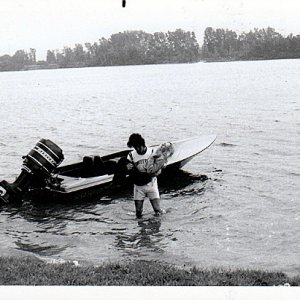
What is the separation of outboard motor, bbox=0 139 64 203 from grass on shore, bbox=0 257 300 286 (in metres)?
4.13

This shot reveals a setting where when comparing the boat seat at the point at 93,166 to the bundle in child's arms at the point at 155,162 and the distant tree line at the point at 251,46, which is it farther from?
the distant tree line at the point at 251,46

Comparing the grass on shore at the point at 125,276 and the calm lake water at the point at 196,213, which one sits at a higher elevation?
the grass on shore at the point at 125,276

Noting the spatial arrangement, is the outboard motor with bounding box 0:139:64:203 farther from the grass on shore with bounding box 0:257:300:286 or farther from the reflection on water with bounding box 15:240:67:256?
the grass on shore with bounding box 0:257:300:286

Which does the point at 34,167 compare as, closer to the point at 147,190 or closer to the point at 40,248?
the point at 40,248

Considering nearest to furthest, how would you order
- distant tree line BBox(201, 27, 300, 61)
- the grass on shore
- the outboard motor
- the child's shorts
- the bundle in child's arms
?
the grass on shore
the bundle in child's arms
the child's shorts
the outboard motor
distant tree line BBox(201, 27, 300, 61)

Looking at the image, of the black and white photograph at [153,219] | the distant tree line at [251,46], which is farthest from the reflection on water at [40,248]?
the distant tree line at [251,46]

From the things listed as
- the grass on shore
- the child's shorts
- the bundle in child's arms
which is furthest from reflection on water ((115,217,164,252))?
the grass on shore

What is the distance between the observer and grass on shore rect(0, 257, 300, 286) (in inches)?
236

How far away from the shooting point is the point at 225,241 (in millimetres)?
9750

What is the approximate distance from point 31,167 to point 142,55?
118 m

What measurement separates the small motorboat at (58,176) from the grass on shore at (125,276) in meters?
3.62

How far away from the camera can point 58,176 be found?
12898 mm

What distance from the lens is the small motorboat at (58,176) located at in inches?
430
